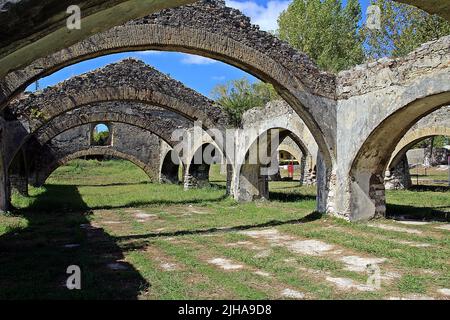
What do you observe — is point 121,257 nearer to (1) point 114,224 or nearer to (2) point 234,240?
(2) point 234,240

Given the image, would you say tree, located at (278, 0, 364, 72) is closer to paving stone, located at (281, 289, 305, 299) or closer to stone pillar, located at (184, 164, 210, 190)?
stone pillar, located at (184, 164, 210, 190)

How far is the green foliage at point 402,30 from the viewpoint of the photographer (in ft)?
67.3

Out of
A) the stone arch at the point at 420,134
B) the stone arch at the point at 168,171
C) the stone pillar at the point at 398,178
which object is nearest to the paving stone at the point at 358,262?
the stone arch at the point at 420,134

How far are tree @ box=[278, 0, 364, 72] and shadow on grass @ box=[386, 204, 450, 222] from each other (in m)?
20.2

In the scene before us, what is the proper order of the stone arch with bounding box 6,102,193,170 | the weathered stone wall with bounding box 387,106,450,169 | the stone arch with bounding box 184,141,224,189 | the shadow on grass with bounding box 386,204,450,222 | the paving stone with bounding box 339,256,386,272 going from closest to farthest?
the paving stone with bounding box 339,256,386,272 → the shadow on grass with bounding box 386,204,450,222 → the weathered stone wall with bounding box 387,106,450,169 → the stone arch with bounding box 6,102,193,170 → the stone arch with bounding box 184,141,224,189

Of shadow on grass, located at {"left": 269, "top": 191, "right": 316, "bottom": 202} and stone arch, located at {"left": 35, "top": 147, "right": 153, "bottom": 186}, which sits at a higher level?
stone arch, located at {"left": 35, "top": 147, "right": 153, "bottom": 186}

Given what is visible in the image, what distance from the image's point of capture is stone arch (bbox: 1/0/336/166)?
8.36 metres

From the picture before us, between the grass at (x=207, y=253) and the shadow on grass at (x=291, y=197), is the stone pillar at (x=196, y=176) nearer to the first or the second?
the shadow on grass at (x=291, y=197)

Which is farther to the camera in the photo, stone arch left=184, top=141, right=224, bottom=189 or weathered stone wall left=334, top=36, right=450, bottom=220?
stone arch left=184, top=141, right=224, bottom=189

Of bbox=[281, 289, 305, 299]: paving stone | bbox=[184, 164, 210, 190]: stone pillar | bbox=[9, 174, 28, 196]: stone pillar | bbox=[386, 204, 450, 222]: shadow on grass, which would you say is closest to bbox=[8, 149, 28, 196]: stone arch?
bbox=[9, 174, 28, 196]: stone pillar

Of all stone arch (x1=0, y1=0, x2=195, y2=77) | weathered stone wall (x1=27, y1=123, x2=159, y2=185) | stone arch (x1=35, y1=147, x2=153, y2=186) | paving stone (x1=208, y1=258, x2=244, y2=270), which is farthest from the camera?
weathered stone wall (x1=27, y1=123, x2=159, y2=185)

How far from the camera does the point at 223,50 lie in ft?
29.6

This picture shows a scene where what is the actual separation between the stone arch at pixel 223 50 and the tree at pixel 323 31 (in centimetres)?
2134

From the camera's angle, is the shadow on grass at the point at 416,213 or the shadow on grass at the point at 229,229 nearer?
the shadow on grass at the point at 229,229
